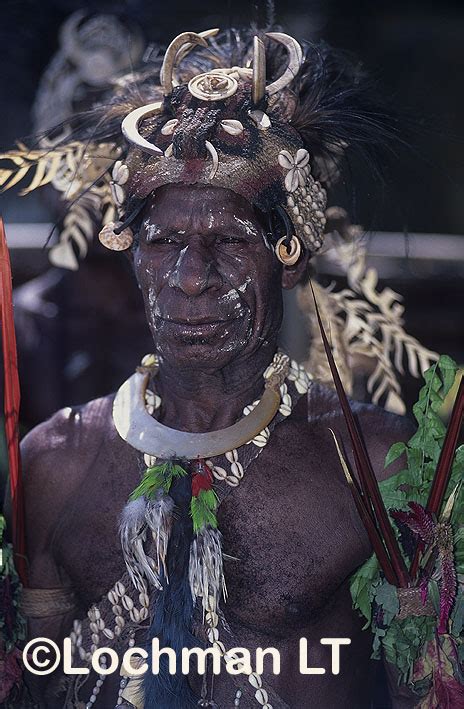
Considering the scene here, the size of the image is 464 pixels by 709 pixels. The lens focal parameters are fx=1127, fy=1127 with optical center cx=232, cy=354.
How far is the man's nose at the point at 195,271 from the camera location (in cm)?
215

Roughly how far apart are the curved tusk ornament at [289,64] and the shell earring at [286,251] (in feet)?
0.97

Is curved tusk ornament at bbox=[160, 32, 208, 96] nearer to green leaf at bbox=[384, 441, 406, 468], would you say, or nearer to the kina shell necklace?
the kina shell necklace

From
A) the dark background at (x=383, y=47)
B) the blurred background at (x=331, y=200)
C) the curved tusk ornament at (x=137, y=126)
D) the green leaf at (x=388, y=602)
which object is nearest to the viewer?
the green leaf at (x=388, y=602)

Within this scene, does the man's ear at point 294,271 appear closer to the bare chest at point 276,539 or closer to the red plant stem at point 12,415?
the bare chest at point 276,539

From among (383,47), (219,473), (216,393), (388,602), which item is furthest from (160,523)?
(383,47)

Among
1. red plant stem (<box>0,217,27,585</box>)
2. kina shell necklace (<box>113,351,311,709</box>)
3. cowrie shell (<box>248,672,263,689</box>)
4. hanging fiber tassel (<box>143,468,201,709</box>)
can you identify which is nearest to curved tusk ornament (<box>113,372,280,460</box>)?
kina shell necklace (<box>113,351,311,709</box>)

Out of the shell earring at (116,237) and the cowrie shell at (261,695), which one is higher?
the shell earring at (116,237)

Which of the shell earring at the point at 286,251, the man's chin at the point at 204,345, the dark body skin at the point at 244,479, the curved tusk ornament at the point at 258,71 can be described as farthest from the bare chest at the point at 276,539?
the curved tusk ornament at the point at 258,71

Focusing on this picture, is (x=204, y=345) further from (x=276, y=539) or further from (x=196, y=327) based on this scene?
(x=276, y=539)

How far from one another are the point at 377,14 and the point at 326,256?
2.39 feet

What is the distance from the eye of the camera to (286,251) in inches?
89.0

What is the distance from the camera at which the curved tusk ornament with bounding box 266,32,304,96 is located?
223 centimetres

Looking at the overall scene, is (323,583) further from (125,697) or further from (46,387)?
(46,387)

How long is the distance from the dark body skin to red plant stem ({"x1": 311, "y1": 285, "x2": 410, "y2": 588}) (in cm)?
14
